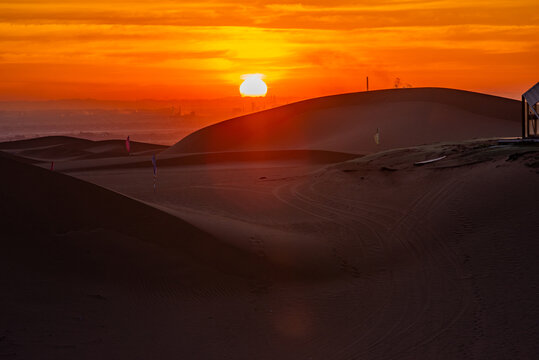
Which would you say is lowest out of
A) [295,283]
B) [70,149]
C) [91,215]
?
[295,283]

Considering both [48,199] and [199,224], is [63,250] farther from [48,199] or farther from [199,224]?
[199,224]

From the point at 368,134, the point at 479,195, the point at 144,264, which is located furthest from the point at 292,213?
the point at 368,134

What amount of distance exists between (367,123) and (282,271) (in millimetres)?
52132

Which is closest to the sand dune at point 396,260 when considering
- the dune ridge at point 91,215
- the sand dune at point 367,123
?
the dune ridge at point 91,215

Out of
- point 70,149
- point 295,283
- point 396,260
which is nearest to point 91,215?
point 295,283

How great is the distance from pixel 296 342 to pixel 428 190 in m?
12.0

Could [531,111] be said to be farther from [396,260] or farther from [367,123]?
[367,123]

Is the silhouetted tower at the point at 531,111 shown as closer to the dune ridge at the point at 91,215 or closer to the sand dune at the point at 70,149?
the dune ridge at the point at 91,215

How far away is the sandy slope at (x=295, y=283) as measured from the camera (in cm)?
945

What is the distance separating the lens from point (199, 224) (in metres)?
15.5

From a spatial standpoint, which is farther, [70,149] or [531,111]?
[70,149]

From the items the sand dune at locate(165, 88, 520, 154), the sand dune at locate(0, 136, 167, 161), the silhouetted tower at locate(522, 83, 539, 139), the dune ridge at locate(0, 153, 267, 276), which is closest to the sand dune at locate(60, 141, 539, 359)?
the dune ridge at locate(0, 153, 267, 276)

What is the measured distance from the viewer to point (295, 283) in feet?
41.7

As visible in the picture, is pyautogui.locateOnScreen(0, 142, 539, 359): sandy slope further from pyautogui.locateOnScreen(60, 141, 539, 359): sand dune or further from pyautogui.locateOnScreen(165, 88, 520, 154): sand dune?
pyautogui.locateOnScreen(165, 88, 520, 154): sand dune
